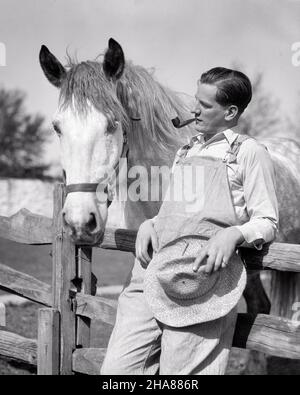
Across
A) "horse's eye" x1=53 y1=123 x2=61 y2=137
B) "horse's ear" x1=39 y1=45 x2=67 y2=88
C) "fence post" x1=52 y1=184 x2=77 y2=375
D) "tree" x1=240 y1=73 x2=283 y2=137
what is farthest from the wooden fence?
"tree" x1=240 y1=73 x2=283 y2=137

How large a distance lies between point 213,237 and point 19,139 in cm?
3726

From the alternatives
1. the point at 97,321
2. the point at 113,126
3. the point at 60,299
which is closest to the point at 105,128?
the point at 113,126

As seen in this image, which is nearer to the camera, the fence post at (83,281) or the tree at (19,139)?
the fence post at (83,281)

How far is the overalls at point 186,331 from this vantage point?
6.72 feet

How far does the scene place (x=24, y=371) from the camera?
15.0 feet

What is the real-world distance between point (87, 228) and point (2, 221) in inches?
70.8

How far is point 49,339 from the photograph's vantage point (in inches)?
129

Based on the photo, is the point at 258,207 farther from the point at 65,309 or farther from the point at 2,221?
the point at 2,221

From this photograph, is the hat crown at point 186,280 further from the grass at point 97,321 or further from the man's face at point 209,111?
the grass at point 97,321

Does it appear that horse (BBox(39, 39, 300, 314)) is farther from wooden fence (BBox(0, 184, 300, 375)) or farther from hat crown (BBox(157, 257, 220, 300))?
hat crown (BBox(157, 257, 220, 300))

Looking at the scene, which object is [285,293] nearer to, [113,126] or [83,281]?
[83,281]

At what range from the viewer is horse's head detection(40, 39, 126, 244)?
2469 millimetres

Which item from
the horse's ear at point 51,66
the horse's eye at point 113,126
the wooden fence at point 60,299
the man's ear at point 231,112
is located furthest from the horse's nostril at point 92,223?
the horse's ear at point 51,66

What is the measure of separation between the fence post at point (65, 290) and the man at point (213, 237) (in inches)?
41.2
